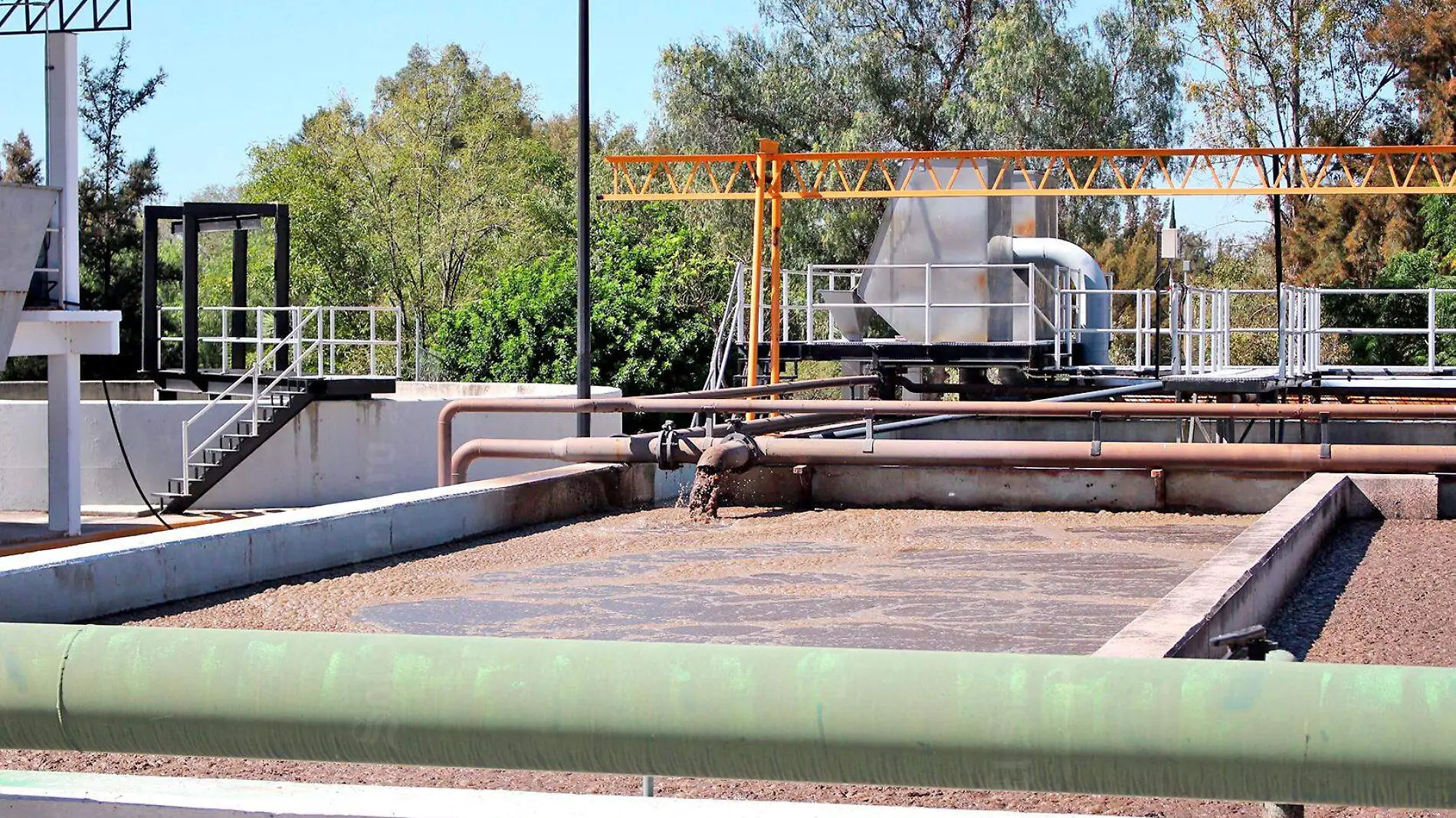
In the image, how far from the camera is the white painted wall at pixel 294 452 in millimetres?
23609

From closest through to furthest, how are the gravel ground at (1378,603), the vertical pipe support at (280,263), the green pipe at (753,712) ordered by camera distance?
the green pipe at (753,712) < the gravel ground at (1378,603) < the vertical pipe support at (280,263)

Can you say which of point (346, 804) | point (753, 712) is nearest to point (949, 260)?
point (346, 804)

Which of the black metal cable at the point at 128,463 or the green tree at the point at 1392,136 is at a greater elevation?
the green tree at the point at 1392,136

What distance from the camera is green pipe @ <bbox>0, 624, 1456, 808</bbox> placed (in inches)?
85.9

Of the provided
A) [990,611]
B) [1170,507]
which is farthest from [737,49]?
[990,611]

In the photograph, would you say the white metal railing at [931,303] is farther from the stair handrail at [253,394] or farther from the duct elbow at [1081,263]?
the stair handrail at [253,394]

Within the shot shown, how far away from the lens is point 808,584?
10195 millimetres

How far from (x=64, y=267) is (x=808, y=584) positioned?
13.5 meters

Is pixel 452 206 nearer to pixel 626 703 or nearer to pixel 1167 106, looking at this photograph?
pixel 1167 106

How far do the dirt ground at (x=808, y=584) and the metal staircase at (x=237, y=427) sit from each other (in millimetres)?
11751

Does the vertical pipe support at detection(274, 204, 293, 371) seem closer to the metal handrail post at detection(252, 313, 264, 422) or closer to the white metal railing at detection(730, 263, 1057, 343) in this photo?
the metal handrail post at detection(252, 313, 264, 422)

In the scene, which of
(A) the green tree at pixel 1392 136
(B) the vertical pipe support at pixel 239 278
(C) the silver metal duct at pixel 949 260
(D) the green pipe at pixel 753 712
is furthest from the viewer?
(A) the green tree at pixel 1392 136

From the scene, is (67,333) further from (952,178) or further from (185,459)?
(952,178)

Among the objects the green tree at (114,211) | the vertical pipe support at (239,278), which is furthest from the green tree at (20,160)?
the vertical pipe support at (239,278)
